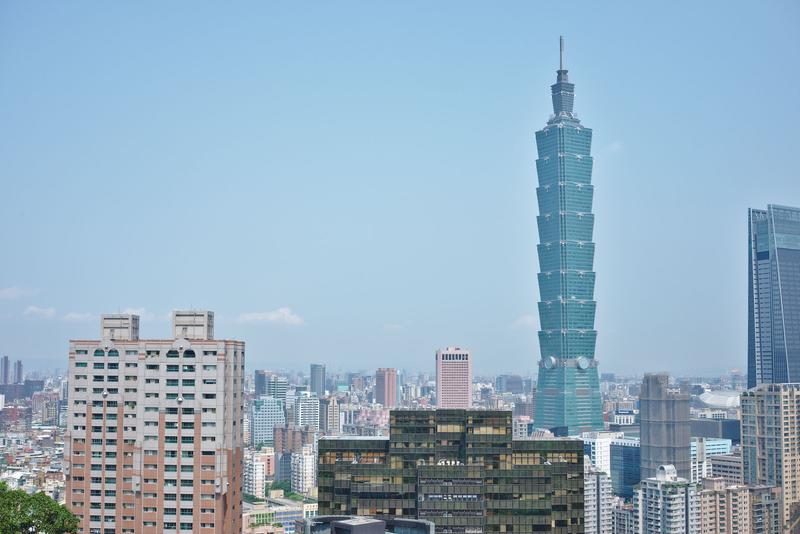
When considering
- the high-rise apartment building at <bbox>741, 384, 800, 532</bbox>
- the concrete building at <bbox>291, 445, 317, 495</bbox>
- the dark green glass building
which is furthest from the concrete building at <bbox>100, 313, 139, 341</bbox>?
the concrete building at <bbox>291, 445, 317, 495</bbox>

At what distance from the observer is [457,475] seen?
173 feet

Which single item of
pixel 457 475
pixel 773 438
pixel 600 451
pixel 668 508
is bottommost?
pixel 668 508

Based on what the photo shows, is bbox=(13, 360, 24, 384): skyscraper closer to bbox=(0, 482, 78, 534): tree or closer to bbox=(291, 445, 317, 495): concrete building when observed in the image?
bbox=(291, 445, 317, 495): concrete building

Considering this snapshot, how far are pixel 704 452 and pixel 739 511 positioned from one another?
52820 millimetres

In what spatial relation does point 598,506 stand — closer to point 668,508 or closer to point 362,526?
point 668,508

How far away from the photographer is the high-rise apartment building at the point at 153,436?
5038cm

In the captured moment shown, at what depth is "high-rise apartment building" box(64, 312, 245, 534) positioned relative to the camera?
50.4 metres

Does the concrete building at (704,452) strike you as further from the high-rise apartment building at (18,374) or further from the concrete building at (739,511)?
the high-rise apartment building at (18,374)

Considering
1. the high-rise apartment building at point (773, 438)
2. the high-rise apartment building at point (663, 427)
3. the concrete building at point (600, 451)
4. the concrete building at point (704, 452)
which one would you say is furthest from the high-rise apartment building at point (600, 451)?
the high-rise apartment building at point (773, 438)

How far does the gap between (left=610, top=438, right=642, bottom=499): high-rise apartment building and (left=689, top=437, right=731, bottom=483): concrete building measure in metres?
8.03

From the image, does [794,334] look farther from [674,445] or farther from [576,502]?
[576,502]

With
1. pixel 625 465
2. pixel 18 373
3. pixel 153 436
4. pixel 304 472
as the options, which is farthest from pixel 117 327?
pixel 18 373

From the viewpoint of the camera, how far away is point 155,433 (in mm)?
51062

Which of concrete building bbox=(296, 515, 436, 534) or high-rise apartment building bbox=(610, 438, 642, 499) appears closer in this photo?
concrete building bbox=(296, 515, 436, 534)
